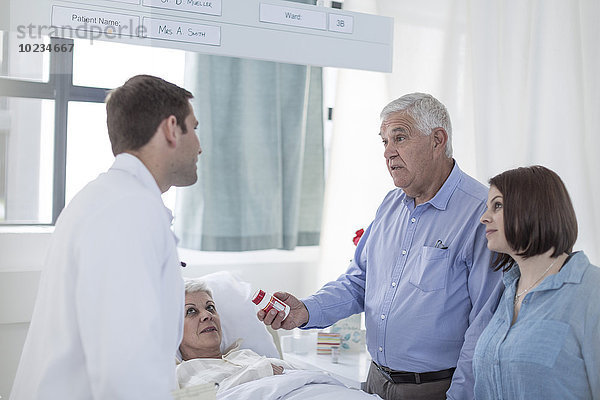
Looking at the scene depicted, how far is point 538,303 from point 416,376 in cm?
47

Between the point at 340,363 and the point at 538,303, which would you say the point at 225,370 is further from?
the point at 538,303

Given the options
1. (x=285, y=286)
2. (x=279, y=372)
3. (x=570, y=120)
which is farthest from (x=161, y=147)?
(x=285, y=286)

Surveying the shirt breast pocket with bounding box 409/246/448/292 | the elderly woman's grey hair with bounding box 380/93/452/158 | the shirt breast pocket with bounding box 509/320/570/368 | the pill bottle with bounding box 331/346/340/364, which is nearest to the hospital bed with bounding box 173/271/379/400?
the pill bottle with bounding box 331/346/340/364

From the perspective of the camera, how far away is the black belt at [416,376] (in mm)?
1963

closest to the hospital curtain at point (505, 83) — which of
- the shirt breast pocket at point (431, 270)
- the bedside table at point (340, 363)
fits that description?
the shirt breast pocket at point (431, 270)

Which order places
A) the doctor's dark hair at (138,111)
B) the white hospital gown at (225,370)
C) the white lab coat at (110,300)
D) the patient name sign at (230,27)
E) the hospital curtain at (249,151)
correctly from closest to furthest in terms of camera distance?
1. the white lab coat at (110,300)
2. the doctor's dark hair at (138,111)
3. the patient name sign at (230,27)
4. the white hospital gown at (225,370)
5. the hospital curtain at (249,151)

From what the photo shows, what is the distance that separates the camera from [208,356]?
2412mm

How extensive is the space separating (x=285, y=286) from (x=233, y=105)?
3.21 ft

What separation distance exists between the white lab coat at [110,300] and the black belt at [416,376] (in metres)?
0.92

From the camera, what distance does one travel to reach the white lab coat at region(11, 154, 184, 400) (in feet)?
3.73

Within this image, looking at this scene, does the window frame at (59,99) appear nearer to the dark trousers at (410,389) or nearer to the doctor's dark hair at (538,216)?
the dark trousers at (410,389)

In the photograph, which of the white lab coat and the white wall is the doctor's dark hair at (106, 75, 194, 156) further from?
the white wall

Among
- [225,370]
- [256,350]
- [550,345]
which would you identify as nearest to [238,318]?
[256,350]

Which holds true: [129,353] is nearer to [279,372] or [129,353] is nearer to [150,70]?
[279,372]
